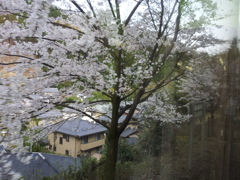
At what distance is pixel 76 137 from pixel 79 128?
6 cm

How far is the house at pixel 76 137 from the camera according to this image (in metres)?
1.30

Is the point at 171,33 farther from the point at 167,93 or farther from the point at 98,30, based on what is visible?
the point at 98,30

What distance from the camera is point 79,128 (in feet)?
4.45

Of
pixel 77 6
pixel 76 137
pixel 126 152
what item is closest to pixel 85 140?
pixel 76 137

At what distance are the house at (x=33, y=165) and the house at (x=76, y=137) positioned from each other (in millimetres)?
51

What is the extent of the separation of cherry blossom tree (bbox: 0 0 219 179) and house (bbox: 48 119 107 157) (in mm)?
56

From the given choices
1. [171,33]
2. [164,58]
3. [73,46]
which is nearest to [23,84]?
[73,46]

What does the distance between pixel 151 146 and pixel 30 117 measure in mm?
871

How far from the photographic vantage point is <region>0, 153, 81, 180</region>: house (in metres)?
1.16

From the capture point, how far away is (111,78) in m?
1.38

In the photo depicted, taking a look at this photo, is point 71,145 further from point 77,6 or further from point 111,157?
point 77,6

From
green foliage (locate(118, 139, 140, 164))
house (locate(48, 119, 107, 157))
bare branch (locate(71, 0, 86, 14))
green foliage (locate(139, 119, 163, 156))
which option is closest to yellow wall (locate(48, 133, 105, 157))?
house (locate(48, 119, 107, 157))

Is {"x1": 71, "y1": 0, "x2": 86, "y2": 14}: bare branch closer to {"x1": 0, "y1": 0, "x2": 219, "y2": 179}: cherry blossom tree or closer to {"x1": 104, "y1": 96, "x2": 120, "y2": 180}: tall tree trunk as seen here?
{"x1": 0, "y1": 0, "x2": 219, "y2": 179}: cherry blossom tree

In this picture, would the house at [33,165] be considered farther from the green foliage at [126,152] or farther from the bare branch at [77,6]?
the bare branch at [77,6]
